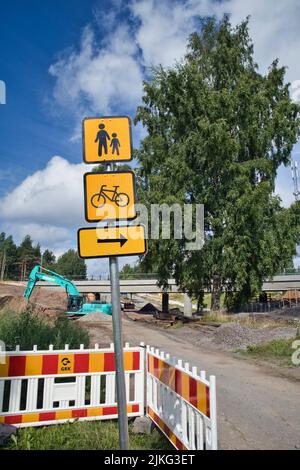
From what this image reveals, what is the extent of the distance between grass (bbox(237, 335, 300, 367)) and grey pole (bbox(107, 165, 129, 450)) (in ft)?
27.4

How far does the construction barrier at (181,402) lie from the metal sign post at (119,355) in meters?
0.81

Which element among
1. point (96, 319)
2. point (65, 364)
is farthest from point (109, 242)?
point (96, 319)

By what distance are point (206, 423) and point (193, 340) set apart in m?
13.5

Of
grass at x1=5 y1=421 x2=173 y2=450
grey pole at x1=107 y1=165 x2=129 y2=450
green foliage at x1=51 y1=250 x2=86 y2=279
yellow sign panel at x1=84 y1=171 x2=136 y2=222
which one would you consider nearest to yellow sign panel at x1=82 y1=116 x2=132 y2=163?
yellow sign panel at x1=84 y1=171 x2=136 y2=222

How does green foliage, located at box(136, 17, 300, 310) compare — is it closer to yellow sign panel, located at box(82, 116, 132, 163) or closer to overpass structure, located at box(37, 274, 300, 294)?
overpass structure, located at box(37, 274, 300, 294)

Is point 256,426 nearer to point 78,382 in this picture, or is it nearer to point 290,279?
point 78,382

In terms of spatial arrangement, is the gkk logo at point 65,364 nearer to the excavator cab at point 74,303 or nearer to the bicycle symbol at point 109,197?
the bicycle symbol at point 109,197

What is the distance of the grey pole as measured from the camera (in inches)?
110

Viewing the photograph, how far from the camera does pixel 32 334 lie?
744 centimetres

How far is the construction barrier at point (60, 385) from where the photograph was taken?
4.76 m

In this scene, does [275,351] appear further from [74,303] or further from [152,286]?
[152,286]

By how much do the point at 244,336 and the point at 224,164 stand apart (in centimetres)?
1080

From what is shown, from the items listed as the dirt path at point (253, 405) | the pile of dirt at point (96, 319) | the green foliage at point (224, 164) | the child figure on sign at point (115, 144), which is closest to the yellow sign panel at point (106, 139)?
the child figure on sign at point (115, 144)
